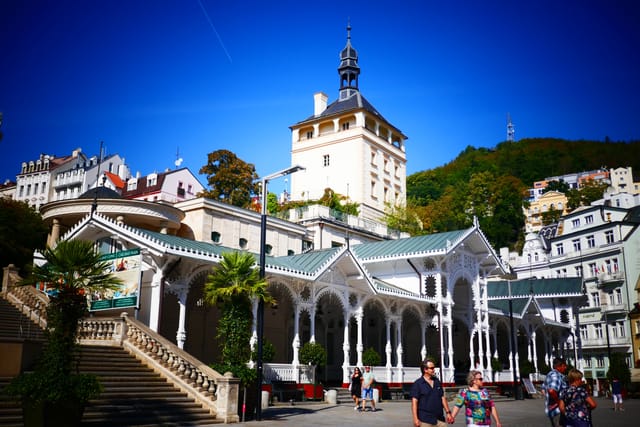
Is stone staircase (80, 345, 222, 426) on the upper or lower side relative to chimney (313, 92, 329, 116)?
lower

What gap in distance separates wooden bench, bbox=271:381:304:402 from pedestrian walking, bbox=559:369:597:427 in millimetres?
15048

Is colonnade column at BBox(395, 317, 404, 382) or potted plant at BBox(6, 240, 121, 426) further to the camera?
colonnade column at BBox(395, 317, 404, 382)

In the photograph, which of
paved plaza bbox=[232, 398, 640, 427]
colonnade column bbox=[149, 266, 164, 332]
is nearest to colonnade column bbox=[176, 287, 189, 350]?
colonnade column bbox=[149, 266, 164, 332]

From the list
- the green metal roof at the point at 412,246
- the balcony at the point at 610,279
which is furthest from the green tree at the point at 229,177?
the balcony at the point at 610,279

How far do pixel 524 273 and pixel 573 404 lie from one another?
77.4 m

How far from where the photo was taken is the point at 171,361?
1806 cm

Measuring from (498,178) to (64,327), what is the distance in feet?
327

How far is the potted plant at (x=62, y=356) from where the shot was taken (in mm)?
11781

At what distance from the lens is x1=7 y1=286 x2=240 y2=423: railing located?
53.7ft

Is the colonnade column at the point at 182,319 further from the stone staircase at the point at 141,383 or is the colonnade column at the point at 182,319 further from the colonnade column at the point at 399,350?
the colonnade column at the point at 399,350

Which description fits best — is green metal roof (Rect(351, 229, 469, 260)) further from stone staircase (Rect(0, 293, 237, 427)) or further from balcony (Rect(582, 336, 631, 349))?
balcony (Rect(582, 336, 631, 349))

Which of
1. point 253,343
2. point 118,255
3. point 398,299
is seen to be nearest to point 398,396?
point 398,299

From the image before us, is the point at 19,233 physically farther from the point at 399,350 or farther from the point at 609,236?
the point at 609,236

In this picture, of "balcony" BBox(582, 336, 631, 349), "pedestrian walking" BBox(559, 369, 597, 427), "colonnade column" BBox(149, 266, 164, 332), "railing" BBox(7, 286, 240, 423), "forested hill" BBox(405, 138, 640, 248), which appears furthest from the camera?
"forested hill" BBox(405, 138, 640, 248)
